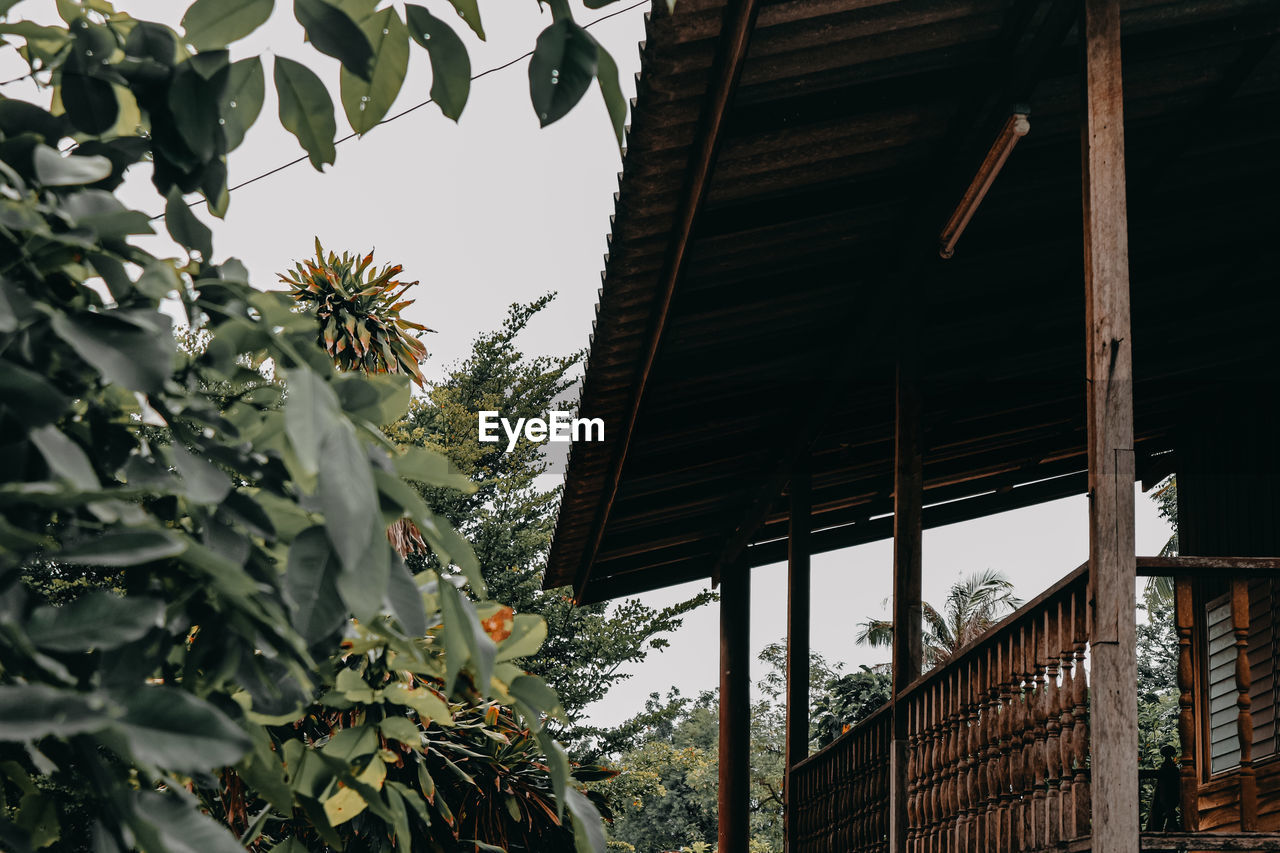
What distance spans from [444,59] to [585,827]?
59 centimetres

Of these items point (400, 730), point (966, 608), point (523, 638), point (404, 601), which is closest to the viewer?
point (404, 601)

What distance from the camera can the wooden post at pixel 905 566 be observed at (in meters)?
5.93

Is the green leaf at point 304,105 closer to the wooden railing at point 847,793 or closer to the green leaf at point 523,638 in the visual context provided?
the green leaf at point 523,638

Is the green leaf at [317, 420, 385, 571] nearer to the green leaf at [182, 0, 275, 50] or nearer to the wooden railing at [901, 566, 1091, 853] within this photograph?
the green leaf at [182, 0, 275, 50]

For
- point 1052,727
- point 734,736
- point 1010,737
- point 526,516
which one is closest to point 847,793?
point 734,736

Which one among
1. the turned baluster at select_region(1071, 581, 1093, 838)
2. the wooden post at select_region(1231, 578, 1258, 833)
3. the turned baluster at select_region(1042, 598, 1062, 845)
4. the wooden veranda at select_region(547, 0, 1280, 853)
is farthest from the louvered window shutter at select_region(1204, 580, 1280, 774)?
the turned baluster at select_region(1071, 581, 1093, 838)

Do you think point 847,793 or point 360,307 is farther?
point 360,307

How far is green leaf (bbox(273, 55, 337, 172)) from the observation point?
996mm

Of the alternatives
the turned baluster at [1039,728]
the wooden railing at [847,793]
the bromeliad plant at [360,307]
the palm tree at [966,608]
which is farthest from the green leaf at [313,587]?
the palm tree at [966,608]

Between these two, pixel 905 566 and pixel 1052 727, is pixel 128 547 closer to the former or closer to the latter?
pixel 1052 727

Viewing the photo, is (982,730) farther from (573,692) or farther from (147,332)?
(573,692)

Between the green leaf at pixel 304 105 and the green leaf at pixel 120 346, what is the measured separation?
0.99 ft

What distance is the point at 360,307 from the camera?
16.0 m

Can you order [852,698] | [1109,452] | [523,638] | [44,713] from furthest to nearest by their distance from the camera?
[852,698]
[1109,452]
[523,638]
[44,713]
